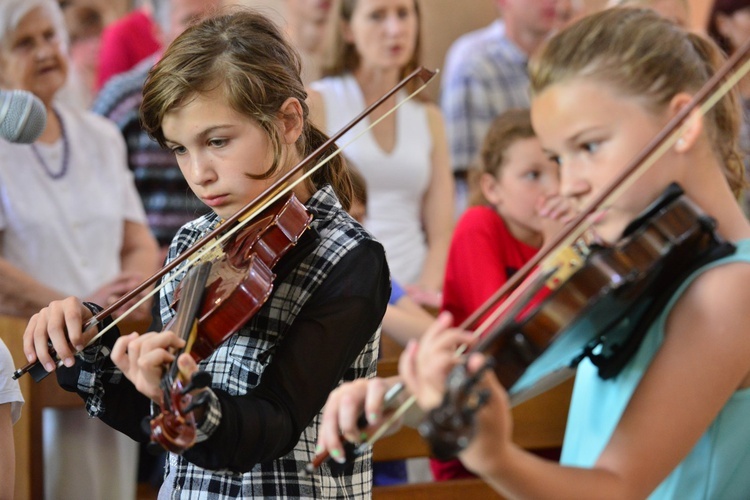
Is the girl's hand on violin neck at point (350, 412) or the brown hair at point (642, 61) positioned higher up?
the brown hair at point (642, 61)

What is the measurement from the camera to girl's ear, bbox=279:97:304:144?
60.5 inches

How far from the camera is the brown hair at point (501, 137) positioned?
2711mm

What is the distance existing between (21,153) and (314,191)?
1.37m

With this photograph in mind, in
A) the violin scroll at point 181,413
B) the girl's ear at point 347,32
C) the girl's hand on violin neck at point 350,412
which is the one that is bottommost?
the girl's hand on violin neck at point 350,412

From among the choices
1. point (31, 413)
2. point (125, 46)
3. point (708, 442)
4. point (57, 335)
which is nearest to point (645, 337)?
point (708, 442)

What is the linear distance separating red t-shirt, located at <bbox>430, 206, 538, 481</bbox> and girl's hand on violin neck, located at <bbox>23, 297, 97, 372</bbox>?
1.26 m

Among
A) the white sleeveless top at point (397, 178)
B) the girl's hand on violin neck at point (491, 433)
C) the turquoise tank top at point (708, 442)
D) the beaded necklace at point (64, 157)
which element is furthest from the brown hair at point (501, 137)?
the girl's hand on violin neck at point (491, 433)

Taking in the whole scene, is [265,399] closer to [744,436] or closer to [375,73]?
[744,436]

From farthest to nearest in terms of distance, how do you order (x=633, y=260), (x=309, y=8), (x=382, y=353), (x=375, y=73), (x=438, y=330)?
1. (x=309, y=8)
2. (x=375, y=73)
3. (x=382, y=353)
4. (x=633, y=260)
5. (x=438, y=330)

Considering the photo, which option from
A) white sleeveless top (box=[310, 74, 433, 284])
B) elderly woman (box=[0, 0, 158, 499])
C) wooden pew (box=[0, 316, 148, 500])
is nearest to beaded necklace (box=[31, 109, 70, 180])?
elderly woman (box=[0, 0, 158, 499])

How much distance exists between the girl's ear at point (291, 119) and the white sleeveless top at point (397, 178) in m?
1.61

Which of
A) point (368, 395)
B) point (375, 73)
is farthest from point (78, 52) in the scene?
point (368, 395)

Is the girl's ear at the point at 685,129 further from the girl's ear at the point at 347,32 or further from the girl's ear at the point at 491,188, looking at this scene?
the girl's ear at the point at 347,32

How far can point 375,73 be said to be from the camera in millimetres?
3248
